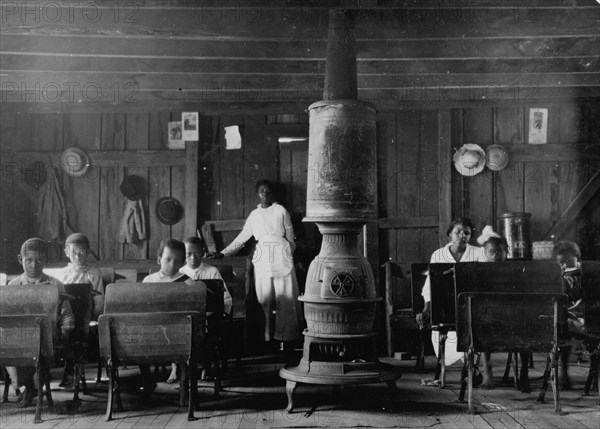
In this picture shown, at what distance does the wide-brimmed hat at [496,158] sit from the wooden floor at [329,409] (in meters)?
3.34

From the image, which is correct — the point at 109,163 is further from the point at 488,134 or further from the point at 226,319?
the point at 488,134

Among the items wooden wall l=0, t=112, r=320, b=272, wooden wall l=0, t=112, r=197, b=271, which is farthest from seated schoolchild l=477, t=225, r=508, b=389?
wooden wall l=0, t=112, r=197, b=271

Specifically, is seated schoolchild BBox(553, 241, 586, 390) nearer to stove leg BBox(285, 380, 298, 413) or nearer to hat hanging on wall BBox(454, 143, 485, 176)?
stove leg BBox(285, 380, 298, 413)

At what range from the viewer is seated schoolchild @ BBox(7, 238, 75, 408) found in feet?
18.5

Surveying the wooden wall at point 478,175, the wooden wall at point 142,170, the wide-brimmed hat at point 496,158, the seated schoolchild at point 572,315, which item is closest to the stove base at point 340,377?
the seated schoolchild at point 572,315

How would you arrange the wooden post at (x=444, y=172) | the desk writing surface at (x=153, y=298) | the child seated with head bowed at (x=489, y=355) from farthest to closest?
the wooden post at (x=444, y=172), the child seated with head bowed at (x=489, y=355), the desk writing surface at (x=153, y=298)

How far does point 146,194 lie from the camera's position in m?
9.36

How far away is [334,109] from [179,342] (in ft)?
7.65

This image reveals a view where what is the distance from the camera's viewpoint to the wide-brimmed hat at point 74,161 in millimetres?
9305

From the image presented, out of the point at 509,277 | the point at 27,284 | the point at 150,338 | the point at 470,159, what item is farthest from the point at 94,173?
the point at 509,277

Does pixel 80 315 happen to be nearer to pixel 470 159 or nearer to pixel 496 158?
pixel 470 159

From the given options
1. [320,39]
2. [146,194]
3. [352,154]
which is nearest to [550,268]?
[352,154]

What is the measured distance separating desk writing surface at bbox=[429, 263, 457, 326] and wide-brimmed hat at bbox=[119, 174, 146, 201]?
4697 millimetres

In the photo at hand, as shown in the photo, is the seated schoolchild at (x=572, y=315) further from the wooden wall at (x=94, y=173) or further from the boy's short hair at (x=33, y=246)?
the wooden wall at (x=94, y=173)
